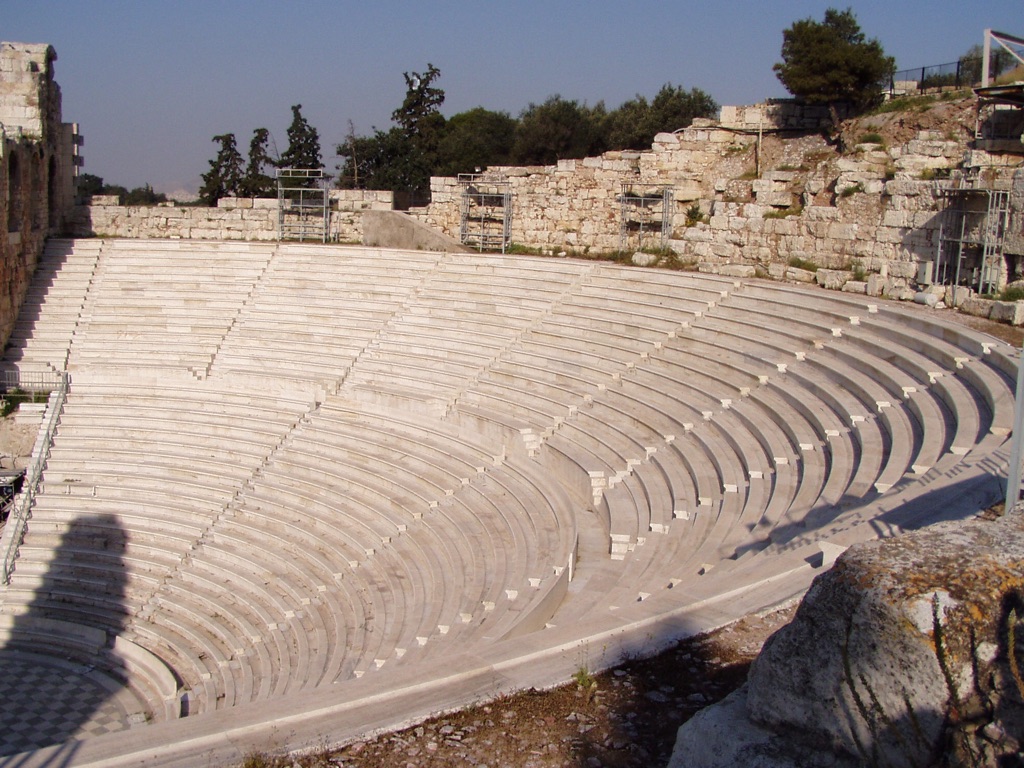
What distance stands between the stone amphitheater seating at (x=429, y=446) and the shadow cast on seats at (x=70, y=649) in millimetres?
73

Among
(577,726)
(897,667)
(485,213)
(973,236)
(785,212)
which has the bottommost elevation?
(577,726)

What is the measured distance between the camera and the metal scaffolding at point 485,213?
75.3 ft

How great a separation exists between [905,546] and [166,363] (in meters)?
17.8

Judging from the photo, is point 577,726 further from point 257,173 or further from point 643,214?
point 257,173

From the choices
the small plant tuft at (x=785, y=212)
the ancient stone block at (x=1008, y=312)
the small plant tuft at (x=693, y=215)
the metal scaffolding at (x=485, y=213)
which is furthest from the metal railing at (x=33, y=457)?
the ancient stone block at (x=1008, y=312)

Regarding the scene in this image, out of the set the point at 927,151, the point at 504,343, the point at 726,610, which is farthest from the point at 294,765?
the point at 927,151

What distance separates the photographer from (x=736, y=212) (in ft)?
61.6

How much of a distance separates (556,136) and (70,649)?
26.3 m

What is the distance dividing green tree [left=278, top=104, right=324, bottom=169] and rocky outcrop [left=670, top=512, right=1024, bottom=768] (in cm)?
2841

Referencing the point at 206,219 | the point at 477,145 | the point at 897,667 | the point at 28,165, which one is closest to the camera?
the point at 897,667

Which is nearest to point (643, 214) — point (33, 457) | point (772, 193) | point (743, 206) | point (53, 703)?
point (743, 206)

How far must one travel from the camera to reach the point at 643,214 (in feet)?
70.2

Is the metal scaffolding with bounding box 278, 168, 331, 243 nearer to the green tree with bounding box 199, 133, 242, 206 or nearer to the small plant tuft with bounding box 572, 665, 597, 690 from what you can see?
the green tree with bounding box 199, 133, 242, 206

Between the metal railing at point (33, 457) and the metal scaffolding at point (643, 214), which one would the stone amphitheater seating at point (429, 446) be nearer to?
the metal railing at point (33, 457)
